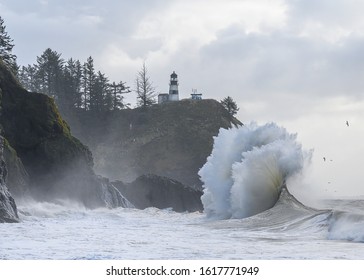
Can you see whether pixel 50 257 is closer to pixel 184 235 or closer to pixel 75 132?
pixel 184 235

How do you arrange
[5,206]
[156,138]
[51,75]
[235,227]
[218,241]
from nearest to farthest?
[218,241]
[235,227]
[5,206]
[156,138]
[51,75]

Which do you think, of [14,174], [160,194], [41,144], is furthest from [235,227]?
[160,194]

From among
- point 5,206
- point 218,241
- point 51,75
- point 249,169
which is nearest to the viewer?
point 218,241

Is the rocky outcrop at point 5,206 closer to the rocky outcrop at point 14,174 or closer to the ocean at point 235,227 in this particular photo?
the ocean at point 235,227

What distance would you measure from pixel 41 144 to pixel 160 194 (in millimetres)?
16180

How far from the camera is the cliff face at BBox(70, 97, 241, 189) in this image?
256 ft

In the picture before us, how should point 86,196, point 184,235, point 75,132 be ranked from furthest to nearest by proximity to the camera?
point 75,132 → point 86,196 → point 184,235

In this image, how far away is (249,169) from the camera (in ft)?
113

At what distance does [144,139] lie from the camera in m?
84.2

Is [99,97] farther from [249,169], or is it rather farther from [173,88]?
[249,169]

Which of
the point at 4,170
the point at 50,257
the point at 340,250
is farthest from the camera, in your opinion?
the point at 4,170

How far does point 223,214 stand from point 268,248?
17.3 metres

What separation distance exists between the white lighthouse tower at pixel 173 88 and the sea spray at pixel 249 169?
56.9m

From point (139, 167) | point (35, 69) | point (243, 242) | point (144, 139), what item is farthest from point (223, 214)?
point (35, 69)
